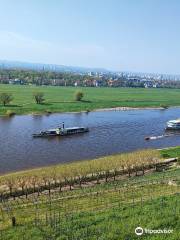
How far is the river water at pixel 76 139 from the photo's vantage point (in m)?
49.8

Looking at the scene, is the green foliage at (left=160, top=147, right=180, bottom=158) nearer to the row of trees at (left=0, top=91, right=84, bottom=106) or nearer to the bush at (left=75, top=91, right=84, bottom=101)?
the row of trees at (left=0, top=91, right=84, bottom=106)

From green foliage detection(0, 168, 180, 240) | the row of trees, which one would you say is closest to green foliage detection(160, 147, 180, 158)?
green foliage detection(0, 168, 180, 240)

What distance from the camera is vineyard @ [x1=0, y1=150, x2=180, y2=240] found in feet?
69.1

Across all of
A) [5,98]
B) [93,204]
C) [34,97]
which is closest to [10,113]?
[5,98]

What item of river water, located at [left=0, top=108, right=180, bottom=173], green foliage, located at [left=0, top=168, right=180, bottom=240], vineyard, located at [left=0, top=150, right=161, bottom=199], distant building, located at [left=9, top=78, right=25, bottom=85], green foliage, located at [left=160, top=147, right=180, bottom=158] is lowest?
river water, located at [left=0, top=108, right=180, bottom=173]

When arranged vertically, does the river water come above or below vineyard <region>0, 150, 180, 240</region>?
below

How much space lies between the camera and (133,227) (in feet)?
68.6

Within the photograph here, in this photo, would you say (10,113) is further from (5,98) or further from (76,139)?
(76,139)

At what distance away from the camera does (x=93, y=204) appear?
28.0 metres

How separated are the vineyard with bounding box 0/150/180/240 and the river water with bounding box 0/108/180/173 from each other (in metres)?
7.47

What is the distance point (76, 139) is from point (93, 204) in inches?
1426

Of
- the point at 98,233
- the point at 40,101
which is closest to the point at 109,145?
the point at 98,233

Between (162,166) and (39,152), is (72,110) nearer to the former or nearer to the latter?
(39,152)

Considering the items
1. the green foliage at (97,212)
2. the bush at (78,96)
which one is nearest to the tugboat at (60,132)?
the green foliage at (97,212)
